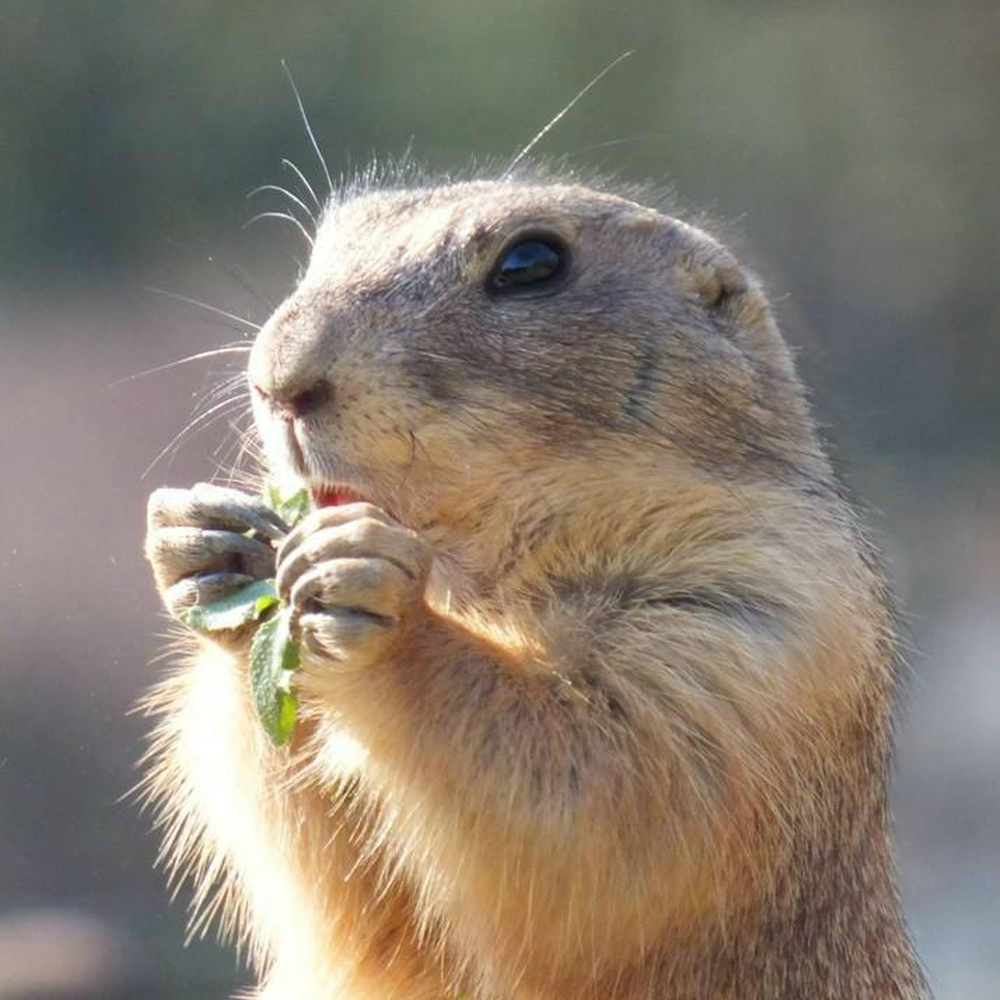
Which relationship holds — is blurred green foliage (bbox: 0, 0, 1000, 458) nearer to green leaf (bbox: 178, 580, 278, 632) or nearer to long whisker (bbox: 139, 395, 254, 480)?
long whisker (bbox: 139, 395, 254, 480)

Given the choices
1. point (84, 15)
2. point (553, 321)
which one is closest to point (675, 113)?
point (84, 15)

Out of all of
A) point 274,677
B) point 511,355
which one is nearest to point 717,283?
point 511,355

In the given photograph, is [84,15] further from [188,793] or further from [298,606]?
[298,606]

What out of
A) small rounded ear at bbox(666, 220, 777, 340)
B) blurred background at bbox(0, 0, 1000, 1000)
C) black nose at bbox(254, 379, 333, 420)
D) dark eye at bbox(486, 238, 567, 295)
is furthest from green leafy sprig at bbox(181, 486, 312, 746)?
small rounded ear at bbox(666, 220, 777, 340)

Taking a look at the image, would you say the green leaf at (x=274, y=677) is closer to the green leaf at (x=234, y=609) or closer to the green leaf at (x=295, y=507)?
the green leaf at (x=234, y=609)

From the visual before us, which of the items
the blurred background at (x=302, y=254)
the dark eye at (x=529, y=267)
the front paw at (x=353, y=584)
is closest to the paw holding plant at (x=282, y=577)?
the front paw at (x=353, y=584)

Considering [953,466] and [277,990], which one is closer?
[277,990]
